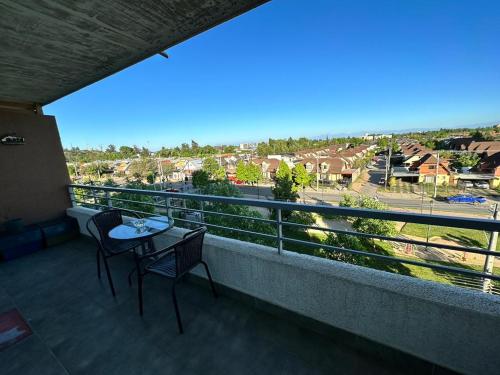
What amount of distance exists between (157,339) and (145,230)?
107 cm

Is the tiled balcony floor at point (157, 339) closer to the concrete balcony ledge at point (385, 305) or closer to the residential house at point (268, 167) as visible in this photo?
the concrete balcony ledge at point (385, 305)

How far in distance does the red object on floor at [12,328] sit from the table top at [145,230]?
1010mm

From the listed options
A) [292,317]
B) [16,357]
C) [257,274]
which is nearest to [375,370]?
[292,317]

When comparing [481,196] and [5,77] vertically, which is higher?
[5,77]

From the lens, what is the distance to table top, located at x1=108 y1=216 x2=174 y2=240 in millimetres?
2213

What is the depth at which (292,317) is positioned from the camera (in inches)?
71.1

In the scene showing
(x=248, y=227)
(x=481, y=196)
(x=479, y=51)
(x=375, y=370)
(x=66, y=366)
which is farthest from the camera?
(x=481, y=196)

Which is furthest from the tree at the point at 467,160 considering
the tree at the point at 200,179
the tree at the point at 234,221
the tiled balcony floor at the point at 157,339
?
the tiled balcony floor at the point at 157,339

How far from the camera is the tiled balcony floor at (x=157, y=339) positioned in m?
1.47

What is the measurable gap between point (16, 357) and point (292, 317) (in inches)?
85.6

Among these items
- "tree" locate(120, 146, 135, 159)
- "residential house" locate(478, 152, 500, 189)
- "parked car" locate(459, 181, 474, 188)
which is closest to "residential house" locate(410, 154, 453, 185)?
"parked car" locate(459, 181, 474, 188)

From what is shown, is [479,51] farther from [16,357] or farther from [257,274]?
[16,357]

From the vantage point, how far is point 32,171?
4.08 meters

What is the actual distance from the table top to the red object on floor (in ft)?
3.32
